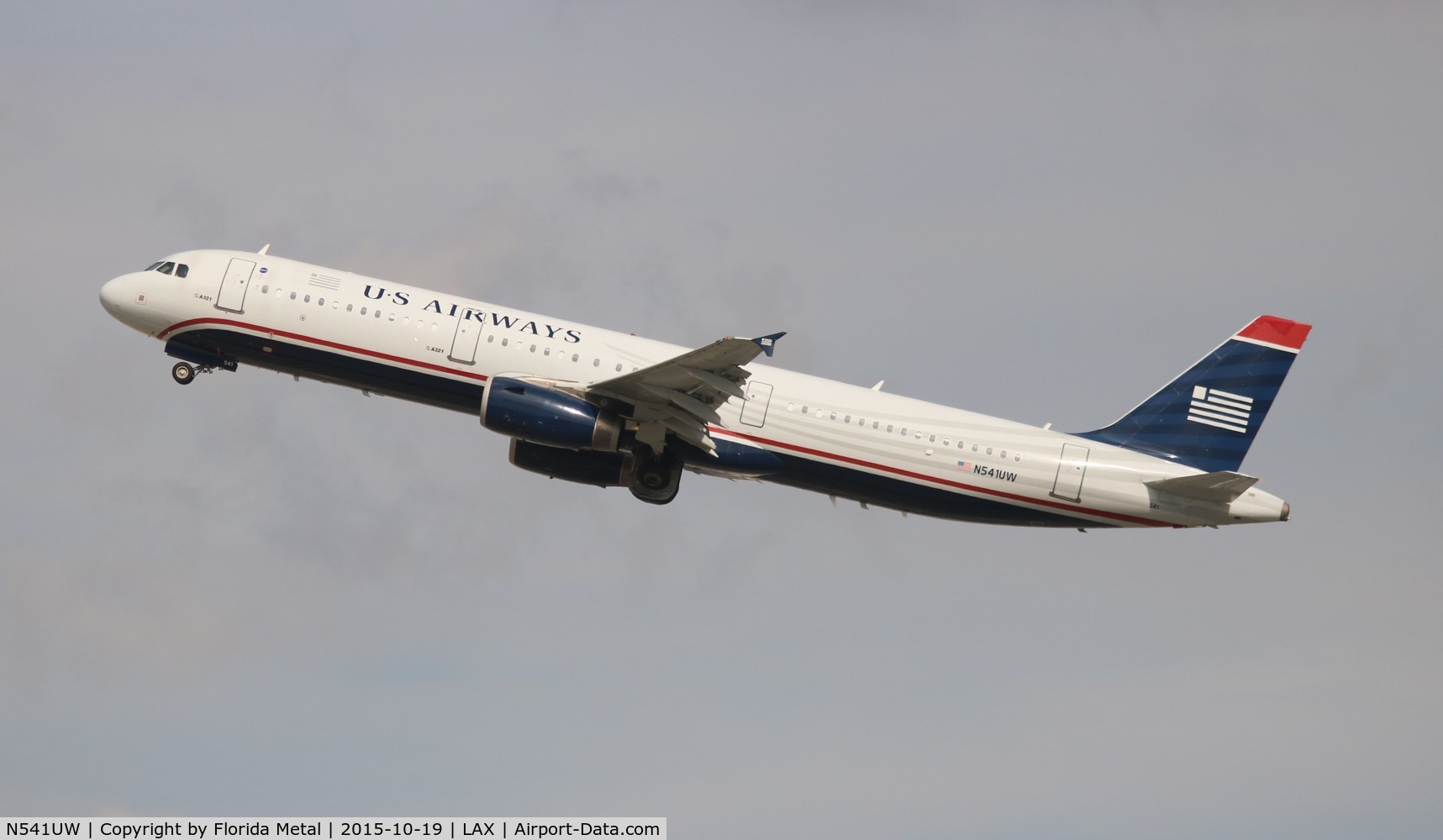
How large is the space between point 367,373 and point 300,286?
141 inches

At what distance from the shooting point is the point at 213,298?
5409 cm

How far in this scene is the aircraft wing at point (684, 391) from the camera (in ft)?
163

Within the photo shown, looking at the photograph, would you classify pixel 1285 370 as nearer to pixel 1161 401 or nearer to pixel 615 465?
pixel 1161 401

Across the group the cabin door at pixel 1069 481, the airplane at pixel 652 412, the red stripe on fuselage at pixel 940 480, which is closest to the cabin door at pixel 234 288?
the airplane at pixel 652 412

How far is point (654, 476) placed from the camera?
54375 millimetres

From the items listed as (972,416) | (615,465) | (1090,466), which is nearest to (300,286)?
(615,465)

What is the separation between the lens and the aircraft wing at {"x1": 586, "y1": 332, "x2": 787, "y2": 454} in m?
49.8

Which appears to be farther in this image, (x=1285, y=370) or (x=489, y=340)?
(x=1285, y=370)

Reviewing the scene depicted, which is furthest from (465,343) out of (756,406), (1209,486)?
(1209,486)

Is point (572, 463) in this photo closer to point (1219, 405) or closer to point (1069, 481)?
point (1069, 481)

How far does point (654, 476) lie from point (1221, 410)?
1883cm

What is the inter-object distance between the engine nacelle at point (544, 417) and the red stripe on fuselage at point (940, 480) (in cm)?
356

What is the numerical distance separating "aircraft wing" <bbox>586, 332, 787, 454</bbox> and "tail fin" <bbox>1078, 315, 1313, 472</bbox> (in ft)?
42.2

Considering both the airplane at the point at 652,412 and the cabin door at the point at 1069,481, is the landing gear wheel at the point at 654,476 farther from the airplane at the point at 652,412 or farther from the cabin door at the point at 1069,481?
the cabin door at the point at 1069,481
